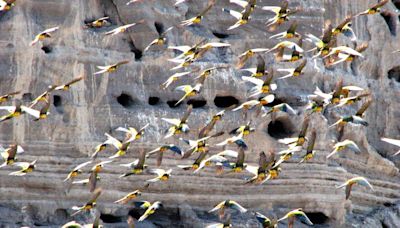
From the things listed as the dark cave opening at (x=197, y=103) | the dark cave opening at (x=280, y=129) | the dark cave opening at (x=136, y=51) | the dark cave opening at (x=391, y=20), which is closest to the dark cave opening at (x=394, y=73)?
the dark cave opening at (x=391, y=20)

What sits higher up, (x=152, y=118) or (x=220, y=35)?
(x=220, y=35)

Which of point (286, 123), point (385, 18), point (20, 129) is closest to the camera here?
point (20, 129)

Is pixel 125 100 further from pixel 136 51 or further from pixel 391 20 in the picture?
pixel 391 20

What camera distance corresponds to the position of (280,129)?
44.8 meters

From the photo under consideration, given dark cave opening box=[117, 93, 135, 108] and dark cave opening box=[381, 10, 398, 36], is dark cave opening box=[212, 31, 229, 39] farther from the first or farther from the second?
dark cave opening box=[381, 10, 398, 36]

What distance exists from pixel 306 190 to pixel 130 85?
4096 mm

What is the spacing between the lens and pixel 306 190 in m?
44.1

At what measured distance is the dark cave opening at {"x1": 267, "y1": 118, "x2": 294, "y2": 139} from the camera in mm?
44625

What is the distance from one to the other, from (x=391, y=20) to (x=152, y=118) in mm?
7508

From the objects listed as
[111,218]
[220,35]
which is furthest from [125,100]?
[220,35]

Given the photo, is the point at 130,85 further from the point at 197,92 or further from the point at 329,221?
the point at 329,221

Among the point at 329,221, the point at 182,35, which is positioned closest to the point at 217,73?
the point at 182,35

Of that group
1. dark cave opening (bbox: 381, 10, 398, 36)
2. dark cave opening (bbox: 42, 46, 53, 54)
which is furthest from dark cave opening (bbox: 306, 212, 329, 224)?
dark cave opening (bbox: 42, 46, 53, 54)

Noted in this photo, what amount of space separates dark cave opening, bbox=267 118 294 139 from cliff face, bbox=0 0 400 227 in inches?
1.1
